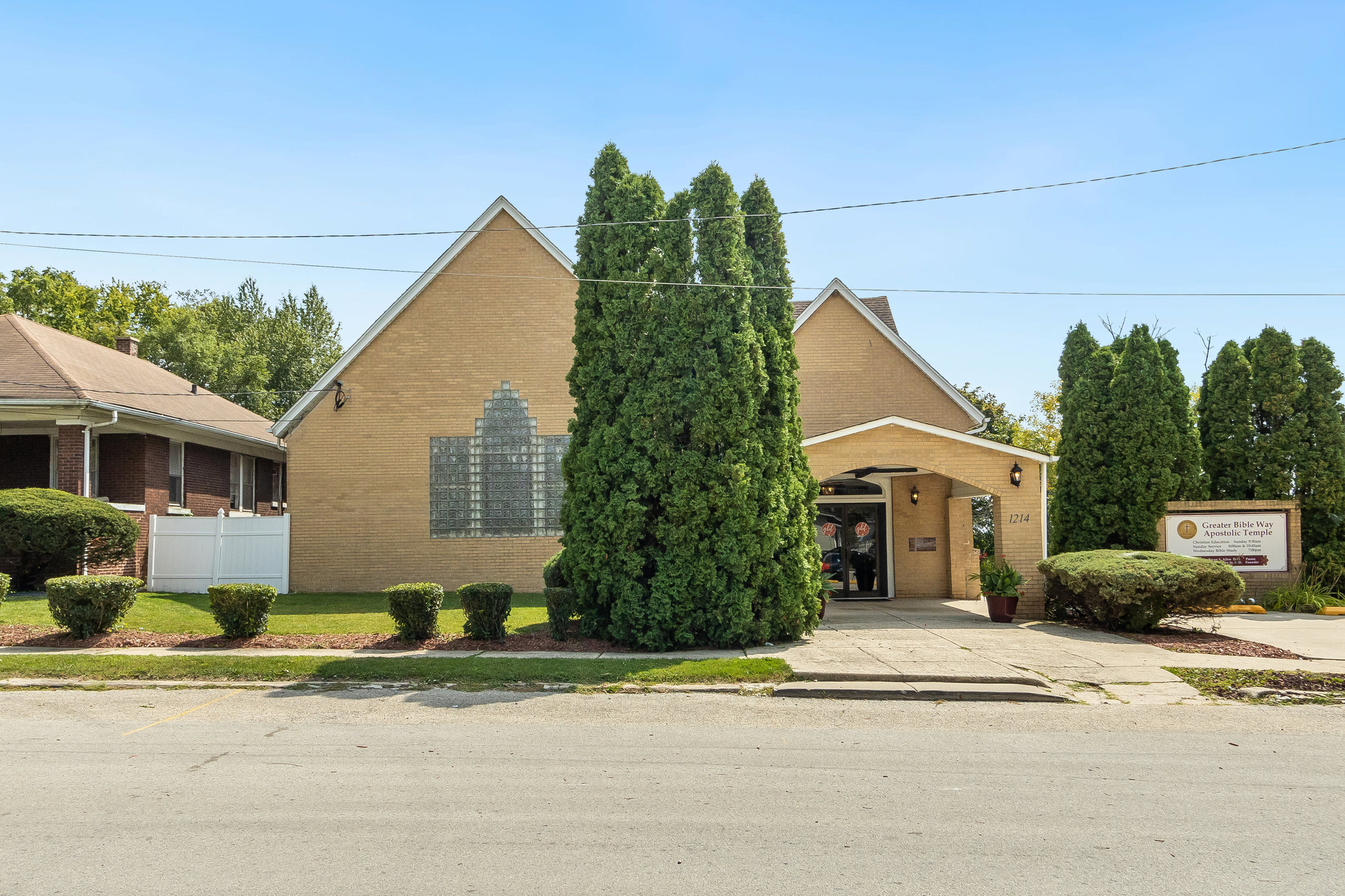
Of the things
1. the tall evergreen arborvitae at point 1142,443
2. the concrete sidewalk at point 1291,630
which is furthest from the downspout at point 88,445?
the tall evergreen arborvitae at point 1142,443

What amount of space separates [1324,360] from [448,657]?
19.7 metres

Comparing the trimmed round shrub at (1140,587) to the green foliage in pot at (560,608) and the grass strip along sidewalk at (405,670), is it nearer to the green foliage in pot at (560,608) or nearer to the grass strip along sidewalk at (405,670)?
the grass strip along sidewalk at (405,670)

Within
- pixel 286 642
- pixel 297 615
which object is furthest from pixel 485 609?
pixel 297 615

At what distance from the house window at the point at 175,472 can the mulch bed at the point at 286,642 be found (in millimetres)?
9420

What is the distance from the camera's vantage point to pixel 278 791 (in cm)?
596

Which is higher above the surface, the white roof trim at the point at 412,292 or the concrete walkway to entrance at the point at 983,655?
the white roof trim at the point at 412,292

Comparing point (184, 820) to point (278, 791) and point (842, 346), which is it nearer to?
point (278, 791)

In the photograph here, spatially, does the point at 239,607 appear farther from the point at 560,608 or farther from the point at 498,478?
the point at 498,478

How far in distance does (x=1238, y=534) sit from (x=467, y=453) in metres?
16.7

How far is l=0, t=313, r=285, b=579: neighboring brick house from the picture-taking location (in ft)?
59.6

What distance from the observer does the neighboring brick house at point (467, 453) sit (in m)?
20.0

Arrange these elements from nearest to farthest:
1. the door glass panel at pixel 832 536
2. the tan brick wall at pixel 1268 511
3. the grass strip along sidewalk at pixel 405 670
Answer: the grass strip along sidewalk at pixel 405 670, the tan brick wall at pixel 1268 511, the door glass panel at pixel 832 536

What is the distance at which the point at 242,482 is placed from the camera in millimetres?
25641

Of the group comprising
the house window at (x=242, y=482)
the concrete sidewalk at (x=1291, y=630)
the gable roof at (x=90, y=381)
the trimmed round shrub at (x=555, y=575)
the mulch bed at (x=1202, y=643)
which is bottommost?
the concrete sidewalk at (x=1291, y=630)
